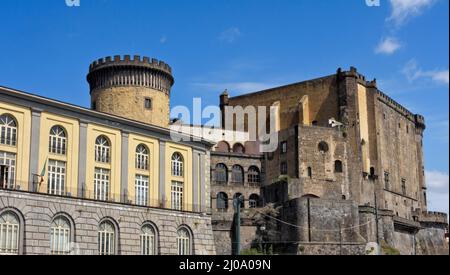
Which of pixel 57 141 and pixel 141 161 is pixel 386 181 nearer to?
pixel 141 161

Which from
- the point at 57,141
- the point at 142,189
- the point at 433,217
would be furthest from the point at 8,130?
the point at 433,217

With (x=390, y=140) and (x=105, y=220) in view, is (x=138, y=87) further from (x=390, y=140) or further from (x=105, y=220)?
(x=390, y=140)

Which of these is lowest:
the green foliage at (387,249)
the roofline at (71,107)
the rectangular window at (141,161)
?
the green foliage at (387,249)

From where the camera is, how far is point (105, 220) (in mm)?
43438

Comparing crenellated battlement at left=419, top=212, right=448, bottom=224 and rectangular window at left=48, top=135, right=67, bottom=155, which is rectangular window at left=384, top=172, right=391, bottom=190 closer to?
crenellated battlement at left=419, top=212, right=448, bottom=224

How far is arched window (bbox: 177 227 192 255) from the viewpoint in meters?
47.8

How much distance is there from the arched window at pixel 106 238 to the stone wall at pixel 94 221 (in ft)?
1.35

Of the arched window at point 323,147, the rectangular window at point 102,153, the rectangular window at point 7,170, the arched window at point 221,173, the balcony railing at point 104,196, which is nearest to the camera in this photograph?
the rectangular window at point 7,170

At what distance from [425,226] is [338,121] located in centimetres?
1970

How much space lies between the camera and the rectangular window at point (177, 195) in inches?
1927

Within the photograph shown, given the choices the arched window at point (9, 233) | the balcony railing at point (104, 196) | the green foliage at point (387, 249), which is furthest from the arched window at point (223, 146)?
the arched window at point (9, 233)

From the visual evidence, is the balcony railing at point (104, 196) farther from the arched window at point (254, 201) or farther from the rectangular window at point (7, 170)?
the arched window at point (254, 201)

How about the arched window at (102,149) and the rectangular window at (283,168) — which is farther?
the rectangular window at (283,168)

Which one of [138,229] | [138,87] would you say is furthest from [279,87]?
[138,229]
